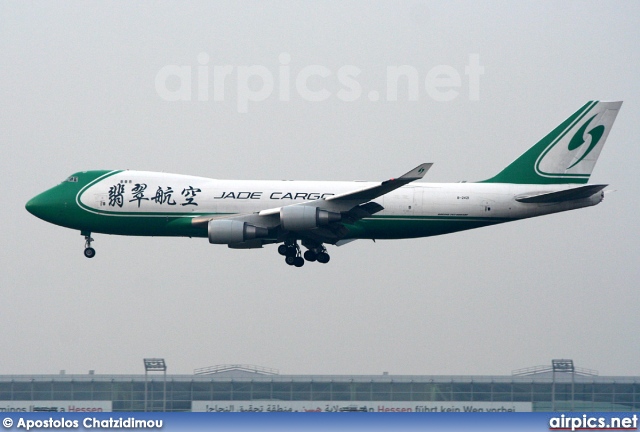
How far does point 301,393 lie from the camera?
67.2m

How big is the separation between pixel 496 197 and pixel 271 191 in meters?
12.3

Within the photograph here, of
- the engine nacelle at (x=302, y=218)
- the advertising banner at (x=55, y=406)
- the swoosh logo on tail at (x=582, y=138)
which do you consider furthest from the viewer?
the swoosh logo on tail at (x=582, y=138)

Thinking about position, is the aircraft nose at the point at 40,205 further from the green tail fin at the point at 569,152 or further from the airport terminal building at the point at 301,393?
the green tail fin at the point at 569,152

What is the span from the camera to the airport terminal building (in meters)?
66.5

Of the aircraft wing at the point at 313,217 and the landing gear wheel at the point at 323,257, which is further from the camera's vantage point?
the landing gear wheel at the point at 323,257

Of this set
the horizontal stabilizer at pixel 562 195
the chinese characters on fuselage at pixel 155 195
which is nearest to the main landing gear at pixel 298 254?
the chinese characters on fuselage at pixel 155 195

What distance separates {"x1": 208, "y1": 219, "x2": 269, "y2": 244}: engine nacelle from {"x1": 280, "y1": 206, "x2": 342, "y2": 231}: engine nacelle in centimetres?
203

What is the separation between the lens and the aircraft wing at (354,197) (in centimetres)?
6042

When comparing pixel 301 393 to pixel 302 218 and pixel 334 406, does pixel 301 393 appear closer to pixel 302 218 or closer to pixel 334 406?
pixel 334 406

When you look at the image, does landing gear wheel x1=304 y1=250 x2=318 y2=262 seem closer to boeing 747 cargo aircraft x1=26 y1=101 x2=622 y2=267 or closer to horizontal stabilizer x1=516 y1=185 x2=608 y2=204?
boeing 747 cargo aircraft x1=26 y1=101 x2=622 y2=267

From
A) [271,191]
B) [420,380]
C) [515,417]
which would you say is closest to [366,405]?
[420,380]

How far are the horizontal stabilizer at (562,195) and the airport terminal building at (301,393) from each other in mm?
10608

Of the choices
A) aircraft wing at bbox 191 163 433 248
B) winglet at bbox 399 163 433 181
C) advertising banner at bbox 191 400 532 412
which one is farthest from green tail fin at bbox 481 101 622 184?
advertising banner at bbox 191 400 532 412

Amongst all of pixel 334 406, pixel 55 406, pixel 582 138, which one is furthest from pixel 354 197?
pixel 55 406
